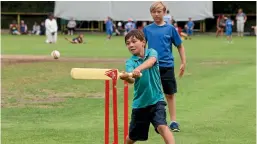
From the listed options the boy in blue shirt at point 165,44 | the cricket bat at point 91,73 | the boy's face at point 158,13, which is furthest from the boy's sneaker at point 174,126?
the cricket bat at point 91,73

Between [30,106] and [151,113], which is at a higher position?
[151,113]

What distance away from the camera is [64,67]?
21.4 metres

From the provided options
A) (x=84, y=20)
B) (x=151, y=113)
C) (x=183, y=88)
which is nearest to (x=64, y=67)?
(x=183, y=88)

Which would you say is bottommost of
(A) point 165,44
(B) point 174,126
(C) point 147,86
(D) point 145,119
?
(B) point 174,126

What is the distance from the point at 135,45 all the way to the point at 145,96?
64cm

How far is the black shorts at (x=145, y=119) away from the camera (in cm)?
730

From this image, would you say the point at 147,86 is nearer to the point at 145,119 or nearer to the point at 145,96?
the point at 145,96

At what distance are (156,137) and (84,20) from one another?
157 ft

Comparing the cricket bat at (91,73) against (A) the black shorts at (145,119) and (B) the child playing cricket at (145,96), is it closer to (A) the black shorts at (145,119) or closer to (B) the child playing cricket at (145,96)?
(B) the child playing cricket at (145,96)

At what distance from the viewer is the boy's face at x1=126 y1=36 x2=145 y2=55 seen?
696cm

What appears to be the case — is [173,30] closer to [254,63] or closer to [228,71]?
[228,71]

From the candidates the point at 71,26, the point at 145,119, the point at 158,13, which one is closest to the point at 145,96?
the point at 145,119

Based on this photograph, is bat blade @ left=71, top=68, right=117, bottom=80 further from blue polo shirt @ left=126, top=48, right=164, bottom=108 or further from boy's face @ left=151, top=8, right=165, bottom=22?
boy's face @ left=151, top=8, right=165, bottom=22

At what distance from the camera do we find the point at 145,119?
7.38 meters
